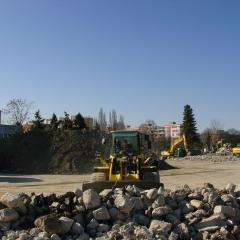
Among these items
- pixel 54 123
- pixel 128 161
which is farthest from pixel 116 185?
pixel 54 123

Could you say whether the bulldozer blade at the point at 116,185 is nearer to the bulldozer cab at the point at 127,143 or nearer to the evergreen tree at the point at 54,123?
the bulldozer cab at the point at 127,143

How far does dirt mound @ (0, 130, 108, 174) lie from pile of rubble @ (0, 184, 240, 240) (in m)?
25.3

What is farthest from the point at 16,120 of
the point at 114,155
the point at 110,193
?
the point at 110,193

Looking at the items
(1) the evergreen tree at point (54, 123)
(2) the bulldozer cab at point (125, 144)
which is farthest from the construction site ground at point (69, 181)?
(1) the evergreen tree at point (54, 123)

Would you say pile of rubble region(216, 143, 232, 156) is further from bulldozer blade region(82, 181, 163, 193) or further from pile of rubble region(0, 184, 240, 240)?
pile of rubble region(0, 184, 240, 240)

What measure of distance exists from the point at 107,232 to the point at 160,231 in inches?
38.0

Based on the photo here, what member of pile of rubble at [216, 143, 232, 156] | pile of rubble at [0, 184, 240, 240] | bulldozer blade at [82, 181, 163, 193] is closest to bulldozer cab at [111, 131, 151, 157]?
bulldozer blade at [82, 181, 163, 193]

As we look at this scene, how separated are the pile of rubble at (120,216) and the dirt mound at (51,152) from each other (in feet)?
83.1

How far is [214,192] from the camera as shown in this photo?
10.4m

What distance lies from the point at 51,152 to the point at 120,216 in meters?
29.5

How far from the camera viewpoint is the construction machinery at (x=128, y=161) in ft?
55.6

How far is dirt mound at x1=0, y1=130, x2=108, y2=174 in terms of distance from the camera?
119ft

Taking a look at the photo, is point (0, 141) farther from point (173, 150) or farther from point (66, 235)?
point (66, 235)

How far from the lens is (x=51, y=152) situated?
126ft
